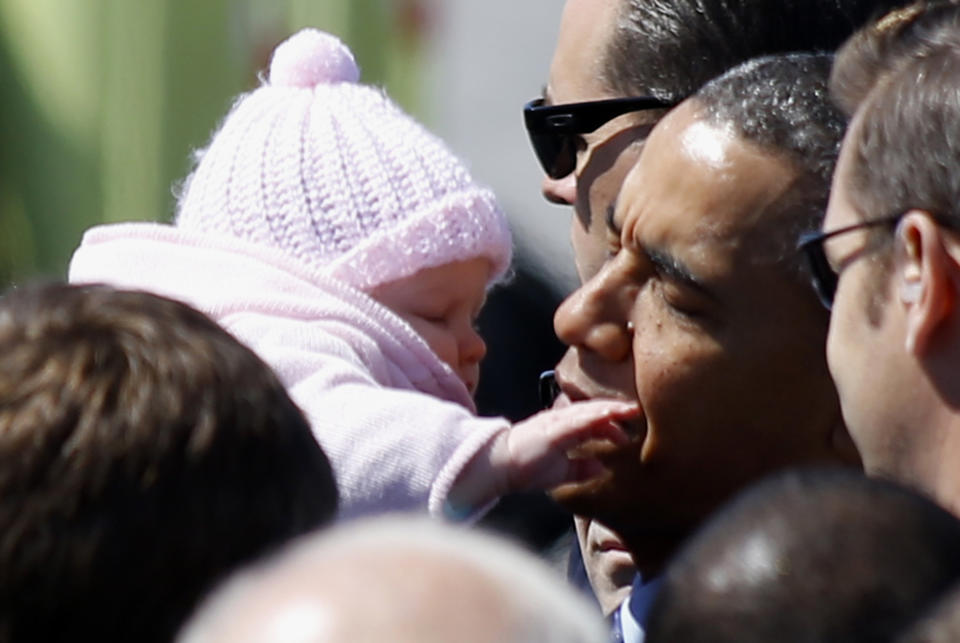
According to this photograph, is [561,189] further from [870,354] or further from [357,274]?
[870,354]

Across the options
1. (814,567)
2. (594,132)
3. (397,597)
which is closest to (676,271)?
(594,132)

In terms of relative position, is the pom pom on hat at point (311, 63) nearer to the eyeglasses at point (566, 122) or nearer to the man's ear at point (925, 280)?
the eyeglasses at point (566, 122)

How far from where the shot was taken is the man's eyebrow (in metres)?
2.14

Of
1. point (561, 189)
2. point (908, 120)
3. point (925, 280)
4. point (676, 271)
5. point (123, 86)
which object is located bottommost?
point (123, 86)

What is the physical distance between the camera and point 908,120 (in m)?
1.66

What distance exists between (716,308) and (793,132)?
25 centimetres

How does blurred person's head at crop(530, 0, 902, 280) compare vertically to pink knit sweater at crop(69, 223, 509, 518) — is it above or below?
above

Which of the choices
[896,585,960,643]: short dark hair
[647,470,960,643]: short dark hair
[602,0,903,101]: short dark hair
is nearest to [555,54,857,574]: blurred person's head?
[602,0,903,101]: short dark hair

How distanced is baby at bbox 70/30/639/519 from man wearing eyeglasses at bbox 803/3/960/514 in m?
0.52

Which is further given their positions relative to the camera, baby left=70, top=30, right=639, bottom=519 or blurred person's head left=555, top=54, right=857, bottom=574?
baby left=70, top=30, right=639, bottom=519

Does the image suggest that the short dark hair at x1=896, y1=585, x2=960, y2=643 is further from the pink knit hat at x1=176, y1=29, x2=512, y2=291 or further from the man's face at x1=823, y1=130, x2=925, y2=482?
the pink knit hat at x1=176, y1=29, x2=512, y2=291

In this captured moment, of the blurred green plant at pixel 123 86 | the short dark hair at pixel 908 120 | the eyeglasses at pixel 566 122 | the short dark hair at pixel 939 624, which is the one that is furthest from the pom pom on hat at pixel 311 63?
the blurred green plant at pixel 123 86

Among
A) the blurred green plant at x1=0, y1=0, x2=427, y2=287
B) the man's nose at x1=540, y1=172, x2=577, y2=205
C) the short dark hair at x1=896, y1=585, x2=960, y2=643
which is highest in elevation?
the short dark hair at x1=896, y1=585, x2=960, y2=643

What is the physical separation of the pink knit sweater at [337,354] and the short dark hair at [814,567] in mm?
1099
